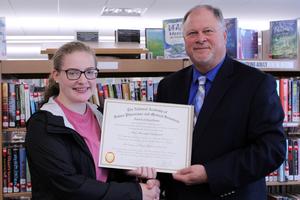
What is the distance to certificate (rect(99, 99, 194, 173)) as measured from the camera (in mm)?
1804

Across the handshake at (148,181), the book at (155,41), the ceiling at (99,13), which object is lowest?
the handshake at (148,181)

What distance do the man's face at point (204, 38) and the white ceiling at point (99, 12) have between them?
492 centimetres

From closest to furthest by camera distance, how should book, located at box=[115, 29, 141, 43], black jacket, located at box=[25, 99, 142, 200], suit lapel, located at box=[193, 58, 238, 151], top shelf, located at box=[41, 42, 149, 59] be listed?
black jacket, located at box=[25, 99, 142, 200]
suit lapel, located at box=[193, 58, 238, 151]
top shelf, located at box=[41, 42, 149, 59]
book, located at box=[115, 29, 141, 43]

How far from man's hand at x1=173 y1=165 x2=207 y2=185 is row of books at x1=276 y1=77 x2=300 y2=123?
1377mm

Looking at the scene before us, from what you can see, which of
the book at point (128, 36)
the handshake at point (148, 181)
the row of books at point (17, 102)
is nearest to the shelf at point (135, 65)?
the row of books at point (17, 102)

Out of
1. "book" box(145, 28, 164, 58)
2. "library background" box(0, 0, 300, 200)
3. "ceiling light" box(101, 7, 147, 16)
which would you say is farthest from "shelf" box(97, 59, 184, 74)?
"ceiling light" box(101, 7, 147, 16)

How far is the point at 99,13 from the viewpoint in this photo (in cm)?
769

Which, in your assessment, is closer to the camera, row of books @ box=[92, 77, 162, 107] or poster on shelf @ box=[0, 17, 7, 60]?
poster on shelf @ box=[0, 17, 7, 60]

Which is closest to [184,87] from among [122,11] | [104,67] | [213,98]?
[213,98]

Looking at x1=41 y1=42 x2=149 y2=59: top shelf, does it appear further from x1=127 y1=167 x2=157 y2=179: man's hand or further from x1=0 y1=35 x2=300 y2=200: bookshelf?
x1=127 y1=167 x2=157 y2=179: man's hand

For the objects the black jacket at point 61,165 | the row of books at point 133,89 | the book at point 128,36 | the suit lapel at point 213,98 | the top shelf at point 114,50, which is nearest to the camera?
the black jacket at point 61,165

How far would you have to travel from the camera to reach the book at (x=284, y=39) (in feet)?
9.14

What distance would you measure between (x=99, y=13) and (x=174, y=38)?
5.31 metres

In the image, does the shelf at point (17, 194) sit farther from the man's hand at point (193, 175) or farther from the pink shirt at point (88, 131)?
the man's hand at point (193, 175)
